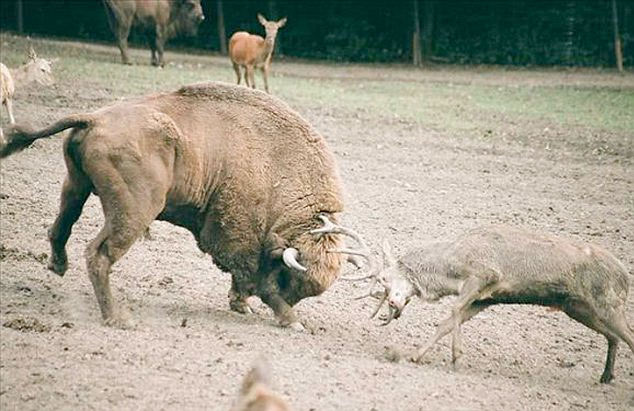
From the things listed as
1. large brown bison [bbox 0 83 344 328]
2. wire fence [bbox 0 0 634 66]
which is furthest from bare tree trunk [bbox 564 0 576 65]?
large brown bison [bbox 0 83 344 328]

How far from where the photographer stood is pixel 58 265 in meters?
7.52

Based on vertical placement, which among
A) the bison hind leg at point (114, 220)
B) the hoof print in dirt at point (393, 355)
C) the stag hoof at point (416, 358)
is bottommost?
the stag hoof at point (416, 358)

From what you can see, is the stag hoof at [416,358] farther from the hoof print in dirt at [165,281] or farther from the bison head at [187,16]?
the bison head at [187,16]

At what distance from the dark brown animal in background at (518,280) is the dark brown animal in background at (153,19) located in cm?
1524

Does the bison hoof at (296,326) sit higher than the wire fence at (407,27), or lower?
lower

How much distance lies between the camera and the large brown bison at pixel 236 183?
7219 mm

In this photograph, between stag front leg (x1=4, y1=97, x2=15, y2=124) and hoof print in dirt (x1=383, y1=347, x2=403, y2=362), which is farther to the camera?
stag front leg (x1=4, y1=97, x2=15, y2=124)

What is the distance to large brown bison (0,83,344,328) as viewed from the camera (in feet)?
23.7

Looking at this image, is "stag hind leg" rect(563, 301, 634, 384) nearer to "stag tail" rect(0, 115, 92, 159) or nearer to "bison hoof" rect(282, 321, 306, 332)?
"bison hoof" rect(282, 321, 306, 332)

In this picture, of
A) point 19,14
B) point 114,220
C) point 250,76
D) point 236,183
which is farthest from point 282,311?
point 19,14

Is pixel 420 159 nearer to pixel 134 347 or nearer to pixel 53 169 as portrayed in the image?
pixel 53 169

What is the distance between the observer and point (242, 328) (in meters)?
7.38

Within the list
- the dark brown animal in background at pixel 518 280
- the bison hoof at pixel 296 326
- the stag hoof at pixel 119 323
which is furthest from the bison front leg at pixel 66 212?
the dark brown animal in background at pixel 518 280

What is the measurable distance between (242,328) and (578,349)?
2.47 metres
